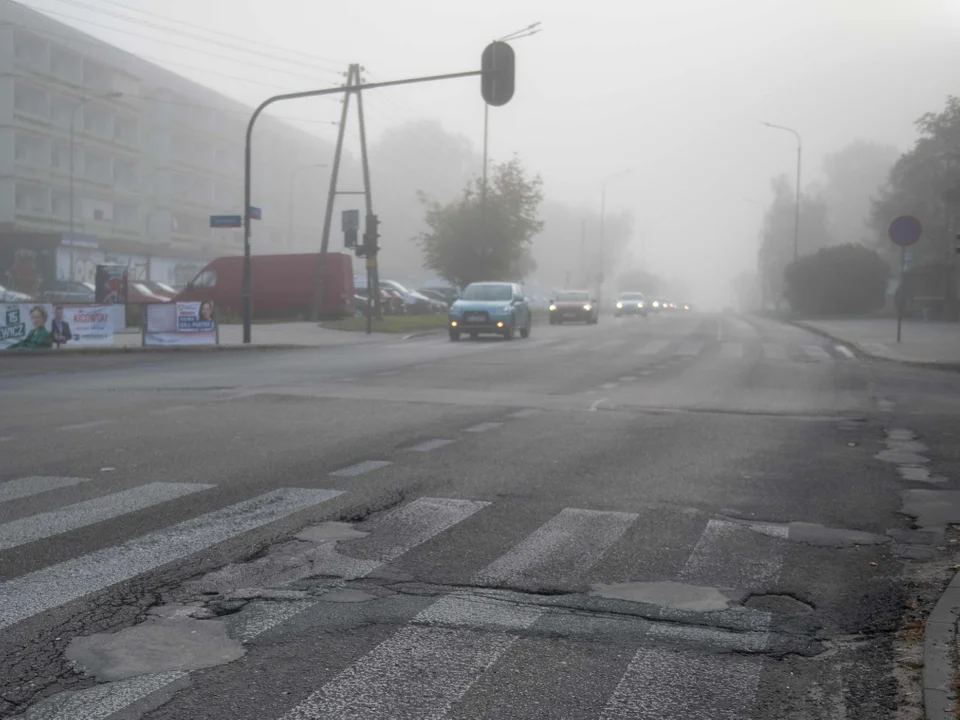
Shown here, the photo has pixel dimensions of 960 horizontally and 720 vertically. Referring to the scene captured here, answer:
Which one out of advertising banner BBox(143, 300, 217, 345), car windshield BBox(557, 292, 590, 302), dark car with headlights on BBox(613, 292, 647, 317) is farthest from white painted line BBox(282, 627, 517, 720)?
dark car with headlights on BBox(613, 292, 647, 317)

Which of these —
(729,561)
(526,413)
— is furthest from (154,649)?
(526,413)

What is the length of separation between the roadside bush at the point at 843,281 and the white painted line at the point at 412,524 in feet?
193

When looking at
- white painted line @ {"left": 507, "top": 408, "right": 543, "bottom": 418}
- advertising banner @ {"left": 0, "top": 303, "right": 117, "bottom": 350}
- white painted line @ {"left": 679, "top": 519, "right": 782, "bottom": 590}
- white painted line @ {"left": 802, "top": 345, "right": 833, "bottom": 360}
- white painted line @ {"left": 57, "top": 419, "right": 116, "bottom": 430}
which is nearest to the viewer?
white painted line @ {"left": 679, "top": 519, "right": 782, "bottom": 590}

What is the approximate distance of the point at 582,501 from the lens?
25.6 feet

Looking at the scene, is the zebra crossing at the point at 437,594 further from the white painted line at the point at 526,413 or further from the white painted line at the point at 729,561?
the white painted line at the point at 526,413

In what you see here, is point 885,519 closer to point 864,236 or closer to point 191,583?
Result: point 191,583

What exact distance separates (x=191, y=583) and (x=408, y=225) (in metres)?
118

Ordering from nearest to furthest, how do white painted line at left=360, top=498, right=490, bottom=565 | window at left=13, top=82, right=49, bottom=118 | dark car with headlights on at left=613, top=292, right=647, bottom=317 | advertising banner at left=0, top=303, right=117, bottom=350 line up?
white painted line at left=360, top=498, right=490, bottom=565 → advertising banner at left=0, top=303, right=117, bottom=350 → window at left=13, top=82, right=49, bottom=118 → dark car with headlights on at left=613, top=292, right=647, bottom=317

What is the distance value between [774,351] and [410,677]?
82.7ft

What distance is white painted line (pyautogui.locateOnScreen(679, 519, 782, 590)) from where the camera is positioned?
5711mm

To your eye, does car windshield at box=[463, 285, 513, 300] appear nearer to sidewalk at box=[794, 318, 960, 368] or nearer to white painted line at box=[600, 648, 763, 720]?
sidewalk at box=[794, 318, 960, 368]

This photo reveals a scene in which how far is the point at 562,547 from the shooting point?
6.34 metres

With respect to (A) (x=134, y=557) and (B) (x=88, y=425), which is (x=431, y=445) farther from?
(A) (x=134, y=557)

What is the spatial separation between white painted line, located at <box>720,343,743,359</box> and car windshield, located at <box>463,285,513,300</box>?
23.0 feet
